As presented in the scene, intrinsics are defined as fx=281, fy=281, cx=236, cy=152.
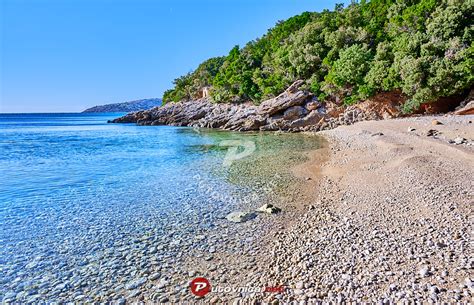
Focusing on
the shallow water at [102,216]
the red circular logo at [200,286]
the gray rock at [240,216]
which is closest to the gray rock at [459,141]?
the shallow water at [102,216]

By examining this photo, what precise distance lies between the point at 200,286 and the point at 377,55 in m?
30.6

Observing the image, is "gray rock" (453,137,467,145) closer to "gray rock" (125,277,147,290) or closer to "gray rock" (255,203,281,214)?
"gray rock" (255,203,281,214)

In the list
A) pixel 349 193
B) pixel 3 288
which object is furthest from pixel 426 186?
pixel 3 288

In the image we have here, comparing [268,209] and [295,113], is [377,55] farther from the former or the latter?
[268,209]

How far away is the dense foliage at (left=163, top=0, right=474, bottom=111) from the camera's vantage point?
23.5 m

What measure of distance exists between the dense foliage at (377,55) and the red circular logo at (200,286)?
2614cm

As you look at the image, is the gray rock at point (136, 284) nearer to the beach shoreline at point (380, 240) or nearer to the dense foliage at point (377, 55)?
the beach shoreline at point (380, 240)

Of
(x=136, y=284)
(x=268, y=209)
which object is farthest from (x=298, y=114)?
(x=136, y=284)

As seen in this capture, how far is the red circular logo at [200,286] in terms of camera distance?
5.14 metres

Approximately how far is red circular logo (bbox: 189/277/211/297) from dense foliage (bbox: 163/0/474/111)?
26140mm

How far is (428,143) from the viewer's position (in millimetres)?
→ 14312

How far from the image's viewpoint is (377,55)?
2884cm

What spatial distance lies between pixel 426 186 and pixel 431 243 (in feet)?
12.2

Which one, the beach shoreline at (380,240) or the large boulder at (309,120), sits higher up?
the large boulder at (309,120)
